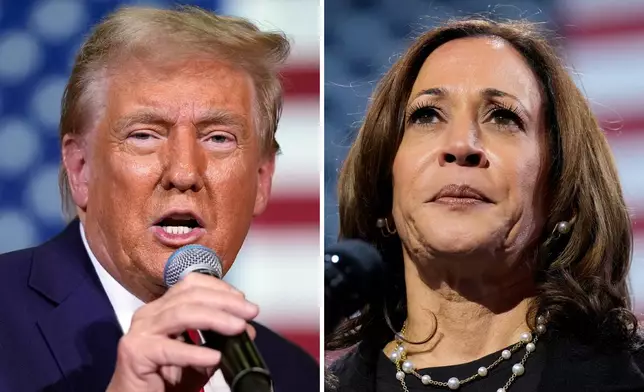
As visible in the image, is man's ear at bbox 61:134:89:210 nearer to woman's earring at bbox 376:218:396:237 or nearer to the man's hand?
the man's hand

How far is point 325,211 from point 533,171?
420 mm

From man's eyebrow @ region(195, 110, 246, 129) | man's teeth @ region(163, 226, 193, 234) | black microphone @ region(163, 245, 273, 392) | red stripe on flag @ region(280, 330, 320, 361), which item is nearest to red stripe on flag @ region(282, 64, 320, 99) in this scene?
man's eyebrow @ region(195, 110, 246, 129)

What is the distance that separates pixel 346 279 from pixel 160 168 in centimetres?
43

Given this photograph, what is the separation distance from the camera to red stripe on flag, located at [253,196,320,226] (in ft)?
6.40

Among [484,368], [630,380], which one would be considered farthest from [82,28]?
[630,380]

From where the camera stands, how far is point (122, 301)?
184 cm

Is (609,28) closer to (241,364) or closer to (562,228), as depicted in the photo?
(562,228)

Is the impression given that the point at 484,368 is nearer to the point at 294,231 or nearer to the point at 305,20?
the point at 294,231

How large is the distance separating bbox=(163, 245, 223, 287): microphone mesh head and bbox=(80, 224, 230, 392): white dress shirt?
377mm

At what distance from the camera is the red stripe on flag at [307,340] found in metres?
1.93

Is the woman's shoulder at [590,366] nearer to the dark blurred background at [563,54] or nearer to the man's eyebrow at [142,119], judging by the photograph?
the dark blurred background at [563,54]

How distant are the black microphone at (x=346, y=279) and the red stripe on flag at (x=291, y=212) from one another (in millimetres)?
77

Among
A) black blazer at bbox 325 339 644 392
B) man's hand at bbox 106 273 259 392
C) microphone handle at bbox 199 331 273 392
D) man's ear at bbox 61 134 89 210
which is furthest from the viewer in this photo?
man's ear at bbox 61 134 89 210

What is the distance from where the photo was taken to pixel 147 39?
190 centimetres
